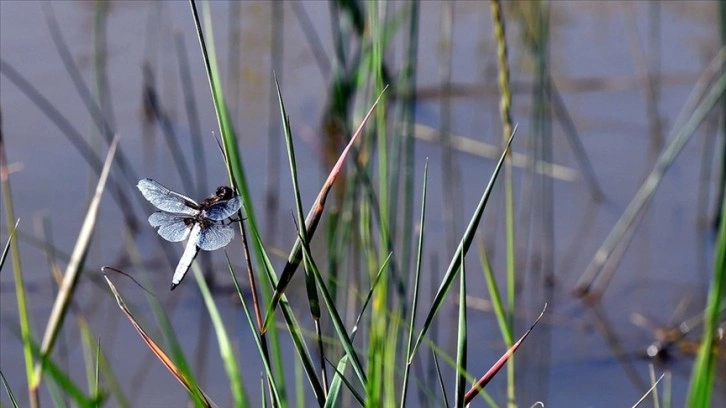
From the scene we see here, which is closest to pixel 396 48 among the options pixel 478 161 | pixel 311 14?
pixel 311 14

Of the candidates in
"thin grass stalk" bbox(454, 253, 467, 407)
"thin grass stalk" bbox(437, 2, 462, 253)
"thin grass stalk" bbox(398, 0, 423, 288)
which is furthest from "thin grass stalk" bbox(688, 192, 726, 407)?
"thin grass stalk" bbox(437, 2, 462, 253)

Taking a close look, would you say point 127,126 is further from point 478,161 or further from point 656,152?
point 656,152

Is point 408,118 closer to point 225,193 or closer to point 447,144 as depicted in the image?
point 447,144

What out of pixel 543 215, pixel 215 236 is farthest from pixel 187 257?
pixel 543 215

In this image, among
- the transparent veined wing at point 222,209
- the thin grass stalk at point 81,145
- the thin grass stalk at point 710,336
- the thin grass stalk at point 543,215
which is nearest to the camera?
the thin grass stalk at point 710,336

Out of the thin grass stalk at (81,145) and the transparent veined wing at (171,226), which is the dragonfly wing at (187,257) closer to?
the transparent veined wing at (171,226)

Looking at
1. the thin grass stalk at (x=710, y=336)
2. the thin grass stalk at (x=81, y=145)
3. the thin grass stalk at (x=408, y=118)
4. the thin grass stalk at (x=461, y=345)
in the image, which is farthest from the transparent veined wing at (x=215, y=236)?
the thin grass stalk at (x=81, y=145)

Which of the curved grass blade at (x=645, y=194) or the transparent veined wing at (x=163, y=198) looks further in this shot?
the curved grass blade at (x=645, y=194)

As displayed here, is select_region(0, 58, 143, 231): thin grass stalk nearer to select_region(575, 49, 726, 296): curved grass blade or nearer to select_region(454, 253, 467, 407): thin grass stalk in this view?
select_region(575, 49, 726, 296): curved grass blade
